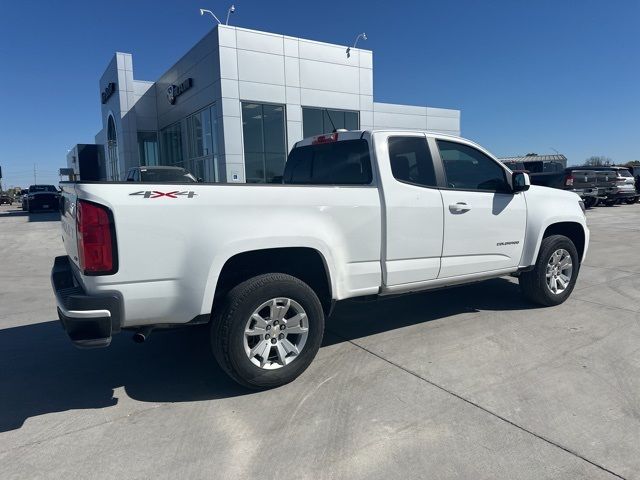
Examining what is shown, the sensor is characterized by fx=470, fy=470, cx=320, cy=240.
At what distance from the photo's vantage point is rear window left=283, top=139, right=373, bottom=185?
4.32m

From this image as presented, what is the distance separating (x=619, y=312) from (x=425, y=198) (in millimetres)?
2976

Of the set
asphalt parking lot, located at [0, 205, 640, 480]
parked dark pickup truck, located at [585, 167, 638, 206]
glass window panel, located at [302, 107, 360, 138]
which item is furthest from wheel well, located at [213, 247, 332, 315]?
parked dark pickup truck, located at [585, 167, 638, 206]

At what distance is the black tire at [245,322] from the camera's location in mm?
3373

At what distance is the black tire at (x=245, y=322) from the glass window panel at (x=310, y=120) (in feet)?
57.8

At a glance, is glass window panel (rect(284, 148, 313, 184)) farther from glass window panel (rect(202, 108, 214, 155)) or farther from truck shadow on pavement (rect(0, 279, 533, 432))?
glass window panel (rect(202, 108, 214, 155))

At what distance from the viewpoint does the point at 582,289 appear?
659cm

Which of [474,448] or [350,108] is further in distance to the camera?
[350,108]

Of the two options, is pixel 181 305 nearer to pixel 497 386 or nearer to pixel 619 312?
pixel 497 386

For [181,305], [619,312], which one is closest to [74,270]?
[181,305]

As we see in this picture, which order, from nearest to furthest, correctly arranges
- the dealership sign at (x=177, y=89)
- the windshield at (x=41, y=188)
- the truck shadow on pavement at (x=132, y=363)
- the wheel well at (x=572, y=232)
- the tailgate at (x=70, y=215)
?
the tailgate at (x=70, y=215), the truck shadow on pavement at (x=132, y=363), the wheel well at (x=572, y=232), the dealership sign at (x=177, y=89), the windshield at (x=41, y=188)

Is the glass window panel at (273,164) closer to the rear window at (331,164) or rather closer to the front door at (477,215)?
the rear window at (331,164)

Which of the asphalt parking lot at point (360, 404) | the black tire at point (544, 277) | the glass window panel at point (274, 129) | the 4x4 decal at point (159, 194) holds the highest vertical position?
the glass window panel at point (274, 129)

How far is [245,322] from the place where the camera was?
342cm

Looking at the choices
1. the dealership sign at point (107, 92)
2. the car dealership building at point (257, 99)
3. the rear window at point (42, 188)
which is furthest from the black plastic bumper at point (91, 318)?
the rear window at point (42, 188)
